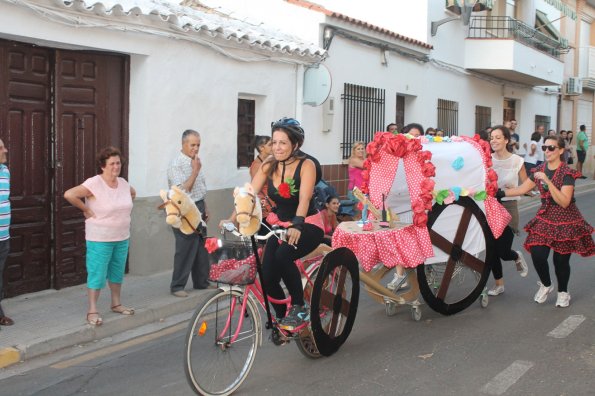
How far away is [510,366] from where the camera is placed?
17.5 ft

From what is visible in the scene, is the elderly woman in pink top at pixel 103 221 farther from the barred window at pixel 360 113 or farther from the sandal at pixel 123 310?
the barred window at pixel 360 113

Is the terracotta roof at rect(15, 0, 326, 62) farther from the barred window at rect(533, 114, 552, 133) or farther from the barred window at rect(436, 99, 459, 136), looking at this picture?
the barred window at rect(533, 114, 552, 133)

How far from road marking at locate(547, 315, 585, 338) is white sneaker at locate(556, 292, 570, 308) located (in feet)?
1.08

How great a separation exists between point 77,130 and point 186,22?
1933 mm

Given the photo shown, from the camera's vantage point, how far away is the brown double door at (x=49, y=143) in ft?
24.2

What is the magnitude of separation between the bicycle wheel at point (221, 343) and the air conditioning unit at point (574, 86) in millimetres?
23493

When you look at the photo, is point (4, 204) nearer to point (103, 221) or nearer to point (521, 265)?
point (103, 221)

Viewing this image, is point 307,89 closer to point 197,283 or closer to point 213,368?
point 197,283

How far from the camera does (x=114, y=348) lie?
6109mm

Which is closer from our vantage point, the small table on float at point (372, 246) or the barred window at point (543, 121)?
the small table on float at point (372, 246)

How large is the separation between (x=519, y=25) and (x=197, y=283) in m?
14.9

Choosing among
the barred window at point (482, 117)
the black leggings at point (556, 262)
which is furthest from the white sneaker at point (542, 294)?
the barred window at point (482, 117)

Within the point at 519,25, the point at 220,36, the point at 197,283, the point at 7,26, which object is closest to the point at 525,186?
the point at 197,283

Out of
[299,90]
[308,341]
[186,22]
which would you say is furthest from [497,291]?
[299,90]
